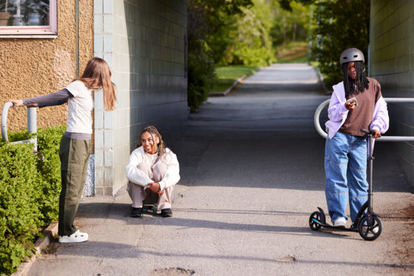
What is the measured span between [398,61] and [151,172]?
15.9 feet

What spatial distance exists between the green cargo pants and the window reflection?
2.80 meters

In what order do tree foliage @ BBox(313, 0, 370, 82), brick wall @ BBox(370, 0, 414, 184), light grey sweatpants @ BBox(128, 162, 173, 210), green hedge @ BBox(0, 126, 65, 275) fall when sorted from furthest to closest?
1. tree foliage @ BBox(313, 0, 370, 82)
2. brick wall @ BBox(370, 0, 414, 184)
3. light grey sweatpants @ BBox(128, 162, 173, 210)
4. green hedge @ BBox(0, 126, 65, 275)

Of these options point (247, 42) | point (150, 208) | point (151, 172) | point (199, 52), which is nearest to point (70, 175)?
point (151, 172)

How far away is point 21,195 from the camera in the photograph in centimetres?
564

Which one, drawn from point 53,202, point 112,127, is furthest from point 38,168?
point 112,127

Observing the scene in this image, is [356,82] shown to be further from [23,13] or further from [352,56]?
[23,13]

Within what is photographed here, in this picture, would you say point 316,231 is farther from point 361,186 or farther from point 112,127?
point 112,127

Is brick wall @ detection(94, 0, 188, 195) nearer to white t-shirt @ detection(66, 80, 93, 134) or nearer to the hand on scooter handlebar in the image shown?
white t-shirt @ detection(66, 80, 93, 134)

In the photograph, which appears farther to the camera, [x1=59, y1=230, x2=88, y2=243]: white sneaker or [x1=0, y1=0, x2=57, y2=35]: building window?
[x1=0, y1=0, x2=57, y2=35]: building window

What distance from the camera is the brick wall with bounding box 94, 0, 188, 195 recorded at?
27.3 ft

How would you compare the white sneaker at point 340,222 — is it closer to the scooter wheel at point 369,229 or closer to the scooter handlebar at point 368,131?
the scooter wheel at point 369,229

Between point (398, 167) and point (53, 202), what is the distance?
565cm

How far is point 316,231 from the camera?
6812 millimetres

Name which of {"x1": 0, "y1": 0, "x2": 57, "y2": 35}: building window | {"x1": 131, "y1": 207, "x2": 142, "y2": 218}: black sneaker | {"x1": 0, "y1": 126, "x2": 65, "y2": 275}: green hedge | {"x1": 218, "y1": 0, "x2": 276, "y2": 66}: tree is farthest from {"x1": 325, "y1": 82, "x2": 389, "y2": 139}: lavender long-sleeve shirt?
{"x1": 218, "y1": 0, "x2": 276, "y2": 66}: tree
